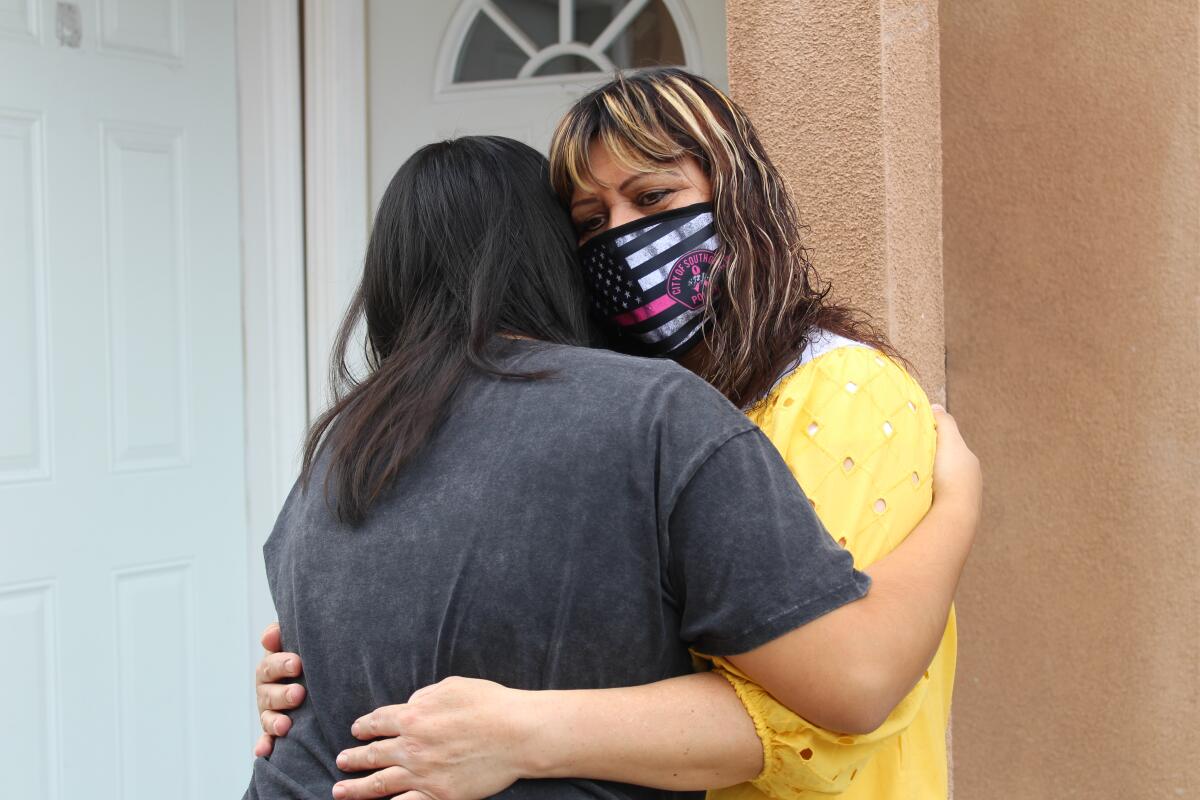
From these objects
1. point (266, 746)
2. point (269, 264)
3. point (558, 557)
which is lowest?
point (266, 746)

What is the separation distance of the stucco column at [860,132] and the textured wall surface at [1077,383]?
149 mm

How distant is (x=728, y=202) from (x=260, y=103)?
2215 millimetres

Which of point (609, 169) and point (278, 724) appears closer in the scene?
point (278, 724)

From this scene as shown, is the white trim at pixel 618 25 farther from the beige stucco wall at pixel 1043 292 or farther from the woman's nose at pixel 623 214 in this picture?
the woman's nose at pixel 623 214

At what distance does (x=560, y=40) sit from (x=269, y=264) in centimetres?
105

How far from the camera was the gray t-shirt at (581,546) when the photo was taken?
1034mm

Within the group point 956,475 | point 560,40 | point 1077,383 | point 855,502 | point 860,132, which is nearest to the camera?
point 855,502

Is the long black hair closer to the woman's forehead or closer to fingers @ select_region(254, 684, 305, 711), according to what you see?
the woman's forehead

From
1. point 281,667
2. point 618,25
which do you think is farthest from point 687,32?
point 281,667

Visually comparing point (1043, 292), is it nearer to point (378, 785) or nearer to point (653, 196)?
point (653, 196)

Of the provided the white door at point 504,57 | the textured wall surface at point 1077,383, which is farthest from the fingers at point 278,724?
the white door at point 504,57

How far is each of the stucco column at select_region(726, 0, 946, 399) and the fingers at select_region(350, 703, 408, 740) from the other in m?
1.16

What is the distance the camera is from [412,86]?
3.26 metres

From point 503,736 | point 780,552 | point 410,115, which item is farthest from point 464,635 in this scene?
point 410,115
